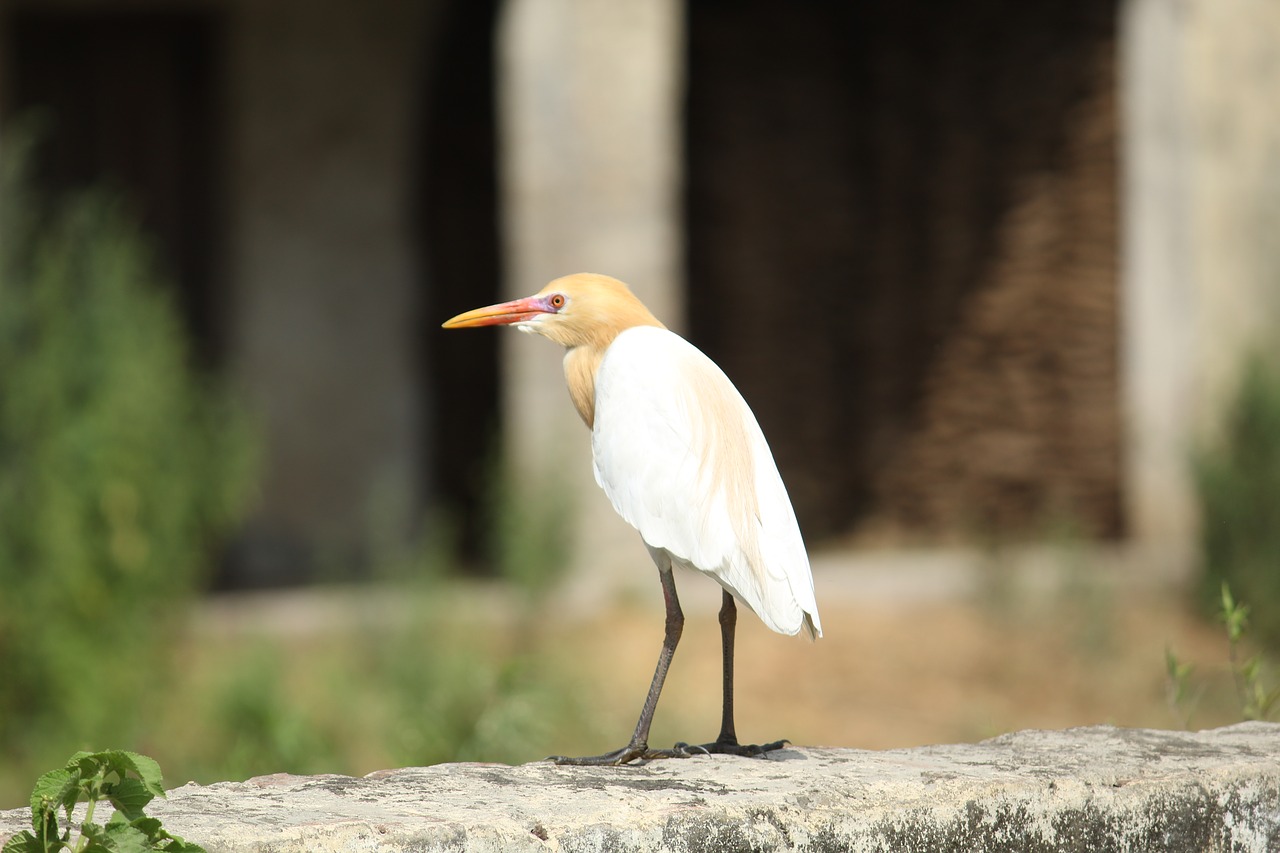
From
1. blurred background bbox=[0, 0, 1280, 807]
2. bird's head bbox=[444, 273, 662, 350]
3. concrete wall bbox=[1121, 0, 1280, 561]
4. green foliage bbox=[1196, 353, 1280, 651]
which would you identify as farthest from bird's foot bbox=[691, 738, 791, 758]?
concrete wall bbox=[1121, 0, 1280, 561]

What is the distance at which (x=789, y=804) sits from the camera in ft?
6.70

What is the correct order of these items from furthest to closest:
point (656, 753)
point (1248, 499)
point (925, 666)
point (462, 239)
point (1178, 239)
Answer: point (462, 239) < point (1178, 239) < point (1248, 499) < point (925, 666) < point (656, 753)

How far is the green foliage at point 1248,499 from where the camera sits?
250 inches

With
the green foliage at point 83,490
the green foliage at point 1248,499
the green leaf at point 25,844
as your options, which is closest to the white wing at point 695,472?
the green leaf at point 25,844

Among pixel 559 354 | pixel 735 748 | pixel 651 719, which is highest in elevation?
pixel 559 354

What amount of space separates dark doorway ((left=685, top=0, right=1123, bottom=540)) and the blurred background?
0.02 m

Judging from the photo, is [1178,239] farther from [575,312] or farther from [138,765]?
[138,765]

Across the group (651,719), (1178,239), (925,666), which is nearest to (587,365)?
(651,719)

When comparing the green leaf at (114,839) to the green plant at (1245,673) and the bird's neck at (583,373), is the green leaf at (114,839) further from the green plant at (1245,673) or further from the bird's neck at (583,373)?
the green plant at (1245,673)

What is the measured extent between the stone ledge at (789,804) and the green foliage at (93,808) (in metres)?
0.07

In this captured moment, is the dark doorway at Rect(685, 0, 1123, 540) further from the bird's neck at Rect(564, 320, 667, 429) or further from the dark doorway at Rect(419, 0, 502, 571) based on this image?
the bird's neck at Rect(564, 320, 667, 429)

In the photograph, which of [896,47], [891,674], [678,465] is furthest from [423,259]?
[678,465]

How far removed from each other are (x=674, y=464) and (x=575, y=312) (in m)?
0.30

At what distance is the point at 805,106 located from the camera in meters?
8.09
